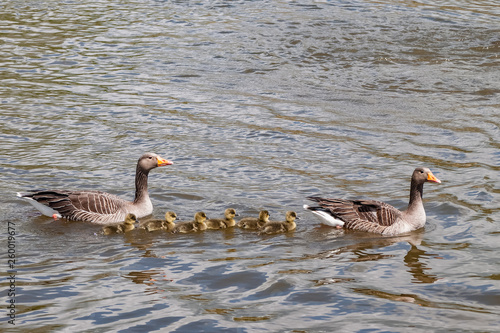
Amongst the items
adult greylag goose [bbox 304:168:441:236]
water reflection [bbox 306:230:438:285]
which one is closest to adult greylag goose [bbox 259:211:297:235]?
adult greylag goose [bbox 304:168:441:236]

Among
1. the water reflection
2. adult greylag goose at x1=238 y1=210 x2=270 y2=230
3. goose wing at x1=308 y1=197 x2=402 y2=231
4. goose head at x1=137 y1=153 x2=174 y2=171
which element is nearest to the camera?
the water reflection

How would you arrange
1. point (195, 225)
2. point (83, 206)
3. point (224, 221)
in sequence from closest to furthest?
point (195, 225)
point (224, 221)
point (83, 206)

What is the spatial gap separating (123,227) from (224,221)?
1661 mm

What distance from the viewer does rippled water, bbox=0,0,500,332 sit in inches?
→ 390

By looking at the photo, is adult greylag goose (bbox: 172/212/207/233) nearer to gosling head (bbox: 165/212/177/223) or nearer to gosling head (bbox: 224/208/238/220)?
gosling head (bbox: 165/212/177/223)

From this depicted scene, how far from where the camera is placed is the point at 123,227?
12.8 metres

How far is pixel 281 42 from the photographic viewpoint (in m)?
27.4

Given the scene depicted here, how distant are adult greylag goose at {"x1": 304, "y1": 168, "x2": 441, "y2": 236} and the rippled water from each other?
0.21 meters

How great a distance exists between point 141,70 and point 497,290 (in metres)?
15.8

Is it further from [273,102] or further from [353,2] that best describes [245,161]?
[353,2]

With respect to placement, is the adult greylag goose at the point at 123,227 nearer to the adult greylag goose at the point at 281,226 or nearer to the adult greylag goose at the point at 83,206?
the adult greylag goose at the point at 83,206

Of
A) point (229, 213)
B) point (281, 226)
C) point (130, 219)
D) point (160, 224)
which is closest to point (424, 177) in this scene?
point (281, 226)

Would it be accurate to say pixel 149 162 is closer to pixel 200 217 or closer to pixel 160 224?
pixel 160 224

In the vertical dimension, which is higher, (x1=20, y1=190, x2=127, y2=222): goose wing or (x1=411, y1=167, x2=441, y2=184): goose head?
(x1=411, y1=167, x2=441, y2=184): goose head
